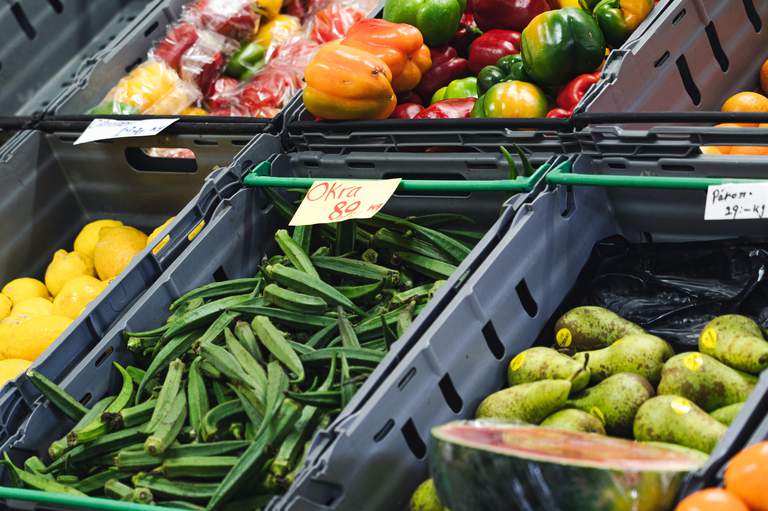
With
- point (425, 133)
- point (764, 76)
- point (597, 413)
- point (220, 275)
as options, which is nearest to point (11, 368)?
point (220, 275)

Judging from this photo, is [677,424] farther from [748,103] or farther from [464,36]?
[464,36]

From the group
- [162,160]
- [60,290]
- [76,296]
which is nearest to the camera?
[76,296]

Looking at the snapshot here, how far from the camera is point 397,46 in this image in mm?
3320

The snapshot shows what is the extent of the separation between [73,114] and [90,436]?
1.95 m

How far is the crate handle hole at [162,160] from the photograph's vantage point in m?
3.83

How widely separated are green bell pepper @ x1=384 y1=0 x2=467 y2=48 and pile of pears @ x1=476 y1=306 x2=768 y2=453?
155 centimetres

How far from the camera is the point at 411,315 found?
8.50 ft

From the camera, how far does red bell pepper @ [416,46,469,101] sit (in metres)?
3.54

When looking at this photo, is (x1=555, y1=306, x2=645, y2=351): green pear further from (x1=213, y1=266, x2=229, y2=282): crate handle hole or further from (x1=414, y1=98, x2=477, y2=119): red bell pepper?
(x1=213, y1=266, x2=229, y2=282): crate handle hole

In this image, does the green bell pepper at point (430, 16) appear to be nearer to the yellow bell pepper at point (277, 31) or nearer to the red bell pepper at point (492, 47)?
the red bell pepper at point (492, 47)

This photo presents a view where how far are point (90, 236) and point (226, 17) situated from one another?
1245mm

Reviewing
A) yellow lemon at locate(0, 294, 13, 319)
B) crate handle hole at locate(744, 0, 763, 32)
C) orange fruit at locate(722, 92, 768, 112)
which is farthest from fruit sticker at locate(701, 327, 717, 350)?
yellow lemon at locate(0, 294, 13, 319)

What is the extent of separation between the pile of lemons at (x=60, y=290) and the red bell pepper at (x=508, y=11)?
1383 mm

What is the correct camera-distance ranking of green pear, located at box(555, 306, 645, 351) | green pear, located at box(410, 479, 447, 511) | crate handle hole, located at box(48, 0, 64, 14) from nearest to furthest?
green pear, located at box(410, 479, 447, 511) < green pear, located at box(555, 306, 645, 351) < crate handle hole, located at box(48, 0, 64, 14)
